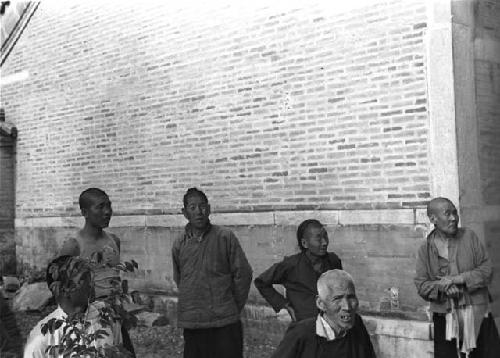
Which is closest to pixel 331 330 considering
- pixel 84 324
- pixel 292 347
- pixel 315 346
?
pixel 315 346

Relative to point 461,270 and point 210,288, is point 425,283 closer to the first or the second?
point 461,270

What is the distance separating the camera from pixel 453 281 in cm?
516

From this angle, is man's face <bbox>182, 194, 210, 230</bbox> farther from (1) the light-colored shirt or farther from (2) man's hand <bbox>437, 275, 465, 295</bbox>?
(1) the light-colored shirt

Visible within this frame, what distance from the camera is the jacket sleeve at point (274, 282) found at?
17.5 feet

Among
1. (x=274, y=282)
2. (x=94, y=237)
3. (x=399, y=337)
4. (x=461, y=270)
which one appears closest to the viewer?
(x=94, y=237)

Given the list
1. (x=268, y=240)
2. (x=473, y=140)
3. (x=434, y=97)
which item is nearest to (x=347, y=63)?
(x=434, y=97)

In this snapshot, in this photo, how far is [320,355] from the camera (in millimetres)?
3301

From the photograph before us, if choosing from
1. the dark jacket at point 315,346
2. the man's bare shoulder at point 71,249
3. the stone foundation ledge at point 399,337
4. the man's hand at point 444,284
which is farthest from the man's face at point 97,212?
the stone foundation ledge at point 399,337

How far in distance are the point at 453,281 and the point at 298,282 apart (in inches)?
47.3

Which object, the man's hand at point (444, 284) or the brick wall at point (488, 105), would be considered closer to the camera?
the man's hand at point (444, 284)

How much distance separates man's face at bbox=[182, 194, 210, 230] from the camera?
18.2 feet

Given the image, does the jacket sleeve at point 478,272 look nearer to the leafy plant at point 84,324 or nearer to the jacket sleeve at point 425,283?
the jacket sleeve at point 425,283

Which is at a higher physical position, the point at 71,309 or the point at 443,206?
the point at 443,206

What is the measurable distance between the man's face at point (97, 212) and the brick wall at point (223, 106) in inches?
141
